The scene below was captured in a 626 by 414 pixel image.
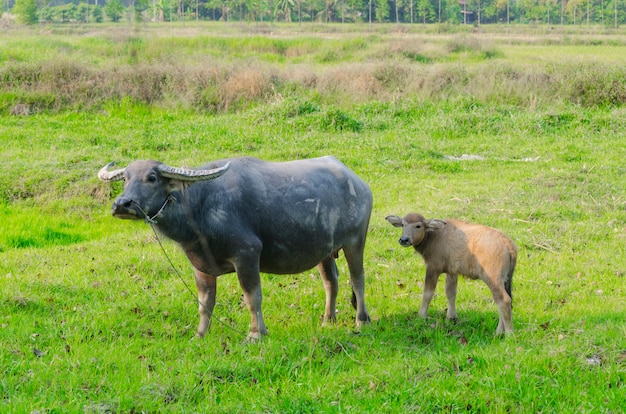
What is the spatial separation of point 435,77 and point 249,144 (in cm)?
814

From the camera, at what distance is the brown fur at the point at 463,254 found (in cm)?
662

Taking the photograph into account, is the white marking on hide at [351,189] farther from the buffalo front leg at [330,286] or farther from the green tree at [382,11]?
the green tree at [382,11]

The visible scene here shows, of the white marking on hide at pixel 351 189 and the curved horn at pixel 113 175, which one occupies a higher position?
the curved horn at pixel 113 175

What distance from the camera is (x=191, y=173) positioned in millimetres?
6047

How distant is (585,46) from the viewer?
1890 inches

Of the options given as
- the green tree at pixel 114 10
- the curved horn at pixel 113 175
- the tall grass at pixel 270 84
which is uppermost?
the green tree at pixel 114 10

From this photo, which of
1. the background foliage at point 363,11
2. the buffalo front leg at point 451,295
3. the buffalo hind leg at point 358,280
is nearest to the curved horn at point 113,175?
the buffalo hind leg at point 358,280

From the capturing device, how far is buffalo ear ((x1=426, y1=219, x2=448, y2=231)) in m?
7.19

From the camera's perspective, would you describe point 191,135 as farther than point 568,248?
Yes

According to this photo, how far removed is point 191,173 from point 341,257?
402 cm

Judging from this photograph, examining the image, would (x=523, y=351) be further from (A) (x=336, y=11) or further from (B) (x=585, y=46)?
(A) (x=336, y=11)

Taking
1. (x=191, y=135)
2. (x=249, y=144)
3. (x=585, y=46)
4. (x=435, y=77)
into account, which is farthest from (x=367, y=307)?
(x=585, y=46)

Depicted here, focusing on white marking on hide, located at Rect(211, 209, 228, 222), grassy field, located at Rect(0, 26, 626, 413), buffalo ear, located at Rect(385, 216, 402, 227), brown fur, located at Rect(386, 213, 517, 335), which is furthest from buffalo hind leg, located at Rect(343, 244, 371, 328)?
white marking on hide, located at Rect(211, 209, 228, 222)

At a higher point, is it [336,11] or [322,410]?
[336,11]
